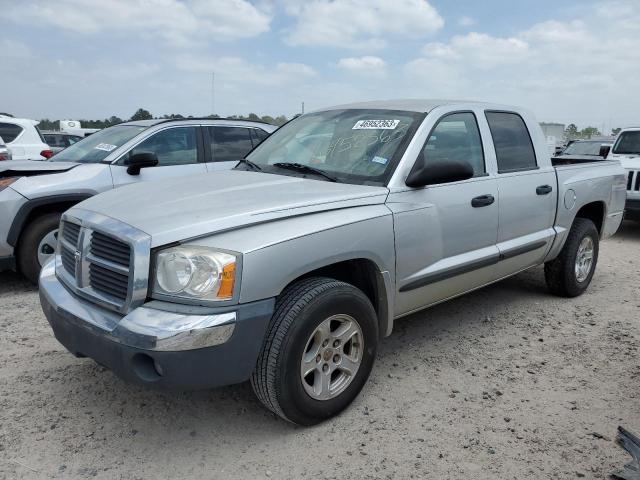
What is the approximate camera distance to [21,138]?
33.4 ft

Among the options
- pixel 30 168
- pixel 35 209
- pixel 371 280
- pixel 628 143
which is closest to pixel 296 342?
pixel 371 280

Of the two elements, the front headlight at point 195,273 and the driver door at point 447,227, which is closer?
the front headlight at point 195,273

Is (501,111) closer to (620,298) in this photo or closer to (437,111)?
(437,111)

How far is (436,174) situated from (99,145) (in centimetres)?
415

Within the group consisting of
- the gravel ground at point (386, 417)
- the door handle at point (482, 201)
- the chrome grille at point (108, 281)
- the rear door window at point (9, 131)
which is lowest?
the gravel ground at point (386, 417)

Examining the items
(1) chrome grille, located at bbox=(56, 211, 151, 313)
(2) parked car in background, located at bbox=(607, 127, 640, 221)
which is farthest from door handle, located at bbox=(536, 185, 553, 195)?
(2) parked car in background, located at bbox=(607, 127, 640, 221)

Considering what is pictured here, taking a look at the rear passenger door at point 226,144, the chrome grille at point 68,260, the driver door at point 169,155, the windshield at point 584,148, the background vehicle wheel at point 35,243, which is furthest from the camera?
the windshield at point 584,148

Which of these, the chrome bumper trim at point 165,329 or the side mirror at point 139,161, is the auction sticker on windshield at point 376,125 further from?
the side mirror at point 139,161

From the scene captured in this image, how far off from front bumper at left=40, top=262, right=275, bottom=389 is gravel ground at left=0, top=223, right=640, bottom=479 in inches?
19.2

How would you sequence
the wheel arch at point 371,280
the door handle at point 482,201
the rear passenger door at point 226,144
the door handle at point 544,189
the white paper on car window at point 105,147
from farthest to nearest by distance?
the rear passenger door at point 226,144 < the white paper on car window at point 105,147 < the door handle at point 544,189 < the door handle at point 482,201 < the wheel arch at point 371,280

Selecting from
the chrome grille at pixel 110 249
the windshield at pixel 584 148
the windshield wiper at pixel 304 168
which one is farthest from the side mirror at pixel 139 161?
the windshield at pixel 584 148

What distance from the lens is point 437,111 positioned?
369 cm

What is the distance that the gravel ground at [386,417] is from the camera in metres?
2.61

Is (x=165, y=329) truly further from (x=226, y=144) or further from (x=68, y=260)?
(x=226, y=144)
